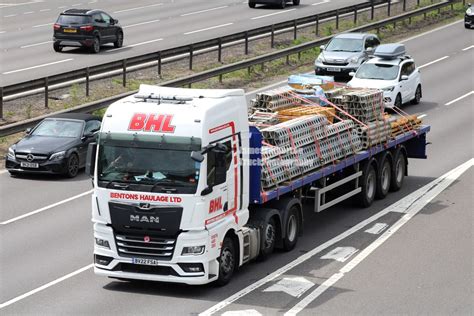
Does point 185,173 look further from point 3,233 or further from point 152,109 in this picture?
point 3,233

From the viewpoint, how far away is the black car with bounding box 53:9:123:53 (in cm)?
4091

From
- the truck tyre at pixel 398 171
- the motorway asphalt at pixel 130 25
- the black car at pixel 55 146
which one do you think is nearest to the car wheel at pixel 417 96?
the motorway asphalt at pixel 130 25

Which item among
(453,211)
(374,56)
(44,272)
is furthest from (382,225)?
(374,56)

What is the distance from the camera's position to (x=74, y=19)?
41188 millimetres

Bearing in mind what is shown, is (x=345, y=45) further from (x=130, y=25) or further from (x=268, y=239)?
(x=268, y=239)

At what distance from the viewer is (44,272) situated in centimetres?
1709

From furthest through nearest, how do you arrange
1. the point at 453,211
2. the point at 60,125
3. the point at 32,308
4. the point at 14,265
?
the point at 60,125, the point at 453,211, the point at 14,265, the point at 32,308

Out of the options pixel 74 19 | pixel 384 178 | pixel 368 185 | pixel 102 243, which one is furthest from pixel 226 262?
pixel 74 19

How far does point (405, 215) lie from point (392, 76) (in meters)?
13.4

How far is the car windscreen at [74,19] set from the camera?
1622 inches

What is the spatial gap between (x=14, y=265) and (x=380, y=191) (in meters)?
8.67

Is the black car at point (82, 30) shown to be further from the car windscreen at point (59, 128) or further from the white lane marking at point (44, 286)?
the white lane marking at point (44, 286)

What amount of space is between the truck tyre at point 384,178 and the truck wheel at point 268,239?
16.9 feet

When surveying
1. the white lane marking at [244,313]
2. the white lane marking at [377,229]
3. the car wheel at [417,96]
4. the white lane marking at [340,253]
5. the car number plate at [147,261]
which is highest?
the car number plate at [147,261]
